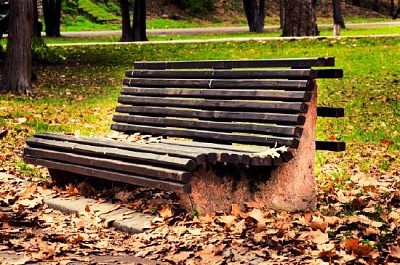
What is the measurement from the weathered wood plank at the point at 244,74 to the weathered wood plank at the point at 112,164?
1220 millimetres

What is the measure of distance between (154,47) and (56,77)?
248 inches

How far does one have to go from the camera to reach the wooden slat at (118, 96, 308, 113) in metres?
6.70

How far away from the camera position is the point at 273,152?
6496 millimetres

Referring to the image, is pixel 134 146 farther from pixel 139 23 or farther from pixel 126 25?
pixel 139 23

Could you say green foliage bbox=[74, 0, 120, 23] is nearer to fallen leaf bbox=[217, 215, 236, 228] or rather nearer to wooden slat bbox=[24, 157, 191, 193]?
wooden slat bbox=[24, 157, 191, 193]

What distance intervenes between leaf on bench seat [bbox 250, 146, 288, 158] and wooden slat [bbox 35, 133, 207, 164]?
0.45 metres

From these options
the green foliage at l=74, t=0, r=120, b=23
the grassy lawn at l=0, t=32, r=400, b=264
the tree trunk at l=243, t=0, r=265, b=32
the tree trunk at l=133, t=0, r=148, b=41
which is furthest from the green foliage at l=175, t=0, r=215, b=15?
the grassy lawn at l=0, t=32, r=400, b=264

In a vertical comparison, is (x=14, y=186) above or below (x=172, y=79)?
below

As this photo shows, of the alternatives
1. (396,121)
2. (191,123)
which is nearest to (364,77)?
(396,121)

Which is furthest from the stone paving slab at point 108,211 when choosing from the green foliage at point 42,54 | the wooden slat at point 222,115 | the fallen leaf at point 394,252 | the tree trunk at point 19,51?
the green foliage at point 42,54

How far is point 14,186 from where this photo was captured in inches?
318

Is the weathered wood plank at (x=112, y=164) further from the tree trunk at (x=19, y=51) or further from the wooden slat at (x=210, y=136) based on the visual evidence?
the tree trunk at (x=19, y=51)

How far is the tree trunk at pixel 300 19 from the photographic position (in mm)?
25438

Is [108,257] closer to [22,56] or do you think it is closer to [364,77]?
[22,56]
